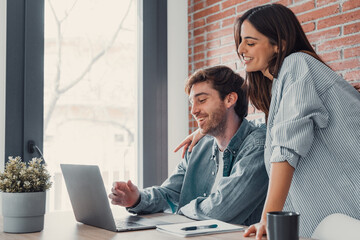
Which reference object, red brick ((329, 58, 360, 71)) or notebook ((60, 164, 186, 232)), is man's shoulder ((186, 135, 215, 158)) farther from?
red brick ((329, 58, 360, 71))

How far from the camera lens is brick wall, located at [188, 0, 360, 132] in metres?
2.45

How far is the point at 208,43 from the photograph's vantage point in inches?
137

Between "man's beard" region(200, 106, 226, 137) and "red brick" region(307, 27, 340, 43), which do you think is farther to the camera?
"red brick" region(307, 27, 340, 43)

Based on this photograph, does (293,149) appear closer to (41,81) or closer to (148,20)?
(41,81)

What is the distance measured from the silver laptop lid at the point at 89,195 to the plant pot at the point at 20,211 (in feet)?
0.57

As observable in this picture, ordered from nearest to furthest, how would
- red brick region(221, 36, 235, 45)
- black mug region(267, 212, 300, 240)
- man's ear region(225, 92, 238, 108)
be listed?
black mug region(267, 212, 300, 240)
man's ear region(225, 92, 238, 108)
red brick region(221, 36, 235, 45)

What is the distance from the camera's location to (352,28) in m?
2.44

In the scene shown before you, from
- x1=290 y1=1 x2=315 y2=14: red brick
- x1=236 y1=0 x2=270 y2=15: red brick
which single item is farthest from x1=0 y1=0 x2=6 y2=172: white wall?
x1=290 y1=1 x2=315 y2=14: red brick

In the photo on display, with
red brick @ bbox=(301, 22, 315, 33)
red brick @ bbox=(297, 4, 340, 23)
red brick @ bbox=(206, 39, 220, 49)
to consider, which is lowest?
red brick @ bbox=(301, 22, 315, 33)

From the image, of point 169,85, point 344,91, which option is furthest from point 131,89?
point 344,91

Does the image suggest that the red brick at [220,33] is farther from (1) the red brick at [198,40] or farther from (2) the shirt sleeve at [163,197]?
(2) the shirt sleeve at [163,197]

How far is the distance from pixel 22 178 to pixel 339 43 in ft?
6.07

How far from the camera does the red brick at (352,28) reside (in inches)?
95.1

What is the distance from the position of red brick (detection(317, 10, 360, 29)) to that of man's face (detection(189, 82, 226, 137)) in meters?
0.80
